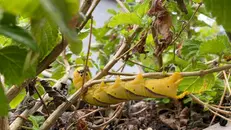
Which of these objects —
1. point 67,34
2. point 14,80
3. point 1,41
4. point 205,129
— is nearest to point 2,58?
point 14,80

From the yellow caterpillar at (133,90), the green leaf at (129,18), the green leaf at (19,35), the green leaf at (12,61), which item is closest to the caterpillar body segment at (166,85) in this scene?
the yellow caterpillar at (133,90)

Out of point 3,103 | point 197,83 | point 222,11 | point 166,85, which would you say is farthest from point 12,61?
point 197,83

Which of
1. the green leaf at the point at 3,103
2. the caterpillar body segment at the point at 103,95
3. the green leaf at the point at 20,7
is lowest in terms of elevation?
the caterpillar body segment at the point at 103,95

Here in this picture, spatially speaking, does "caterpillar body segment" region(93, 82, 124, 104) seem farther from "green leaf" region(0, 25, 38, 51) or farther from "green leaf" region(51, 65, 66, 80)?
"green leaf" region(0, 25, 38, 51)

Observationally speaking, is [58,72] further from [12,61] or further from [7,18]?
[7,18]

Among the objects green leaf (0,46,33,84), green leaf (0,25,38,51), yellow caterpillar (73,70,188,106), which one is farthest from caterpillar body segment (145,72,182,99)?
A: green leaf (0,25,38,51)

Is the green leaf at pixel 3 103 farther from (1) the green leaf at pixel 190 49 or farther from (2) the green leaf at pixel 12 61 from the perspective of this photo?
(1) the green leaf at pixel 190 49

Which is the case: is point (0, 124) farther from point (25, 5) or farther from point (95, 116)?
point (95, 116)
